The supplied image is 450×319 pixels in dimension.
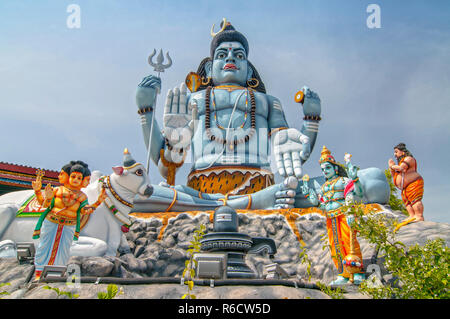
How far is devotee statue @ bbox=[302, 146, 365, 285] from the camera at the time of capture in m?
4.38

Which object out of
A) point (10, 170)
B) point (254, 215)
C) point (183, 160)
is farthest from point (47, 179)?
point (254, 215)

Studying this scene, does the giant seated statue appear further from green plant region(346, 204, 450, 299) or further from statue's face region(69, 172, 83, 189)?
green plant region(346, 204, 450, 299)

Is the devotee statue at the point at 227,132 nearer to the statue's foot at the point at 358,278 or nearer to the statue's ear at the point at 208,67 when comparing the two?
the statue's ear at the point at 208,67

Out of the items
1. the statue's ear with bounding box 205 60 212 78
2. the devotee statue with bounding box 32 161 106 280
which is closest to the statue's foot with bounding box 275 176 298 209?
the statue's ear with bounding box 205 60 212 78

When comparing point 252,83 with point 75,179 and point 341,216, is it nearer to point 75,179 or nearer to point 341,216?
point 341,216

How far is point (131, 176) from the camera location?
491 cm

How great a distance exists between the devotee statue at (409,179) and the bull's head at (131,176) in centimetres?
310

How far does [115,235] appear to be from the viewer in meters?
4.83

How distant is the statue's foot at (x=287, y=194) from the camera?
7051 mm

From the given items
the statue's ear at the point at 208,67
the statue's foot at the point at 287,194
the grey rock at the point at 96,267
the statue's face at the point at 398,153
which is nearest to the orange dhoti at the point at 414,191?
the statue's face at the point at 398,153

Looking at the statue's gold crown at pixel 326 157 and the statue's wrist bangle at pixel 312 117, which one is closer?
the statue's gold crown at pixel 326 157

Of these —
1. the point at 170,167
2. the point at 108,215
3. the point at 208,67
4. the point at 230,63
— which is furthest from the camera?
the point at 208,67

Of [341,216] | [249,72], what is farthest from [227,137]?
[341,216]

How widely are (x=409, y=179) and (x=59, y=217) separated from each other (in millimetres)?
4037
